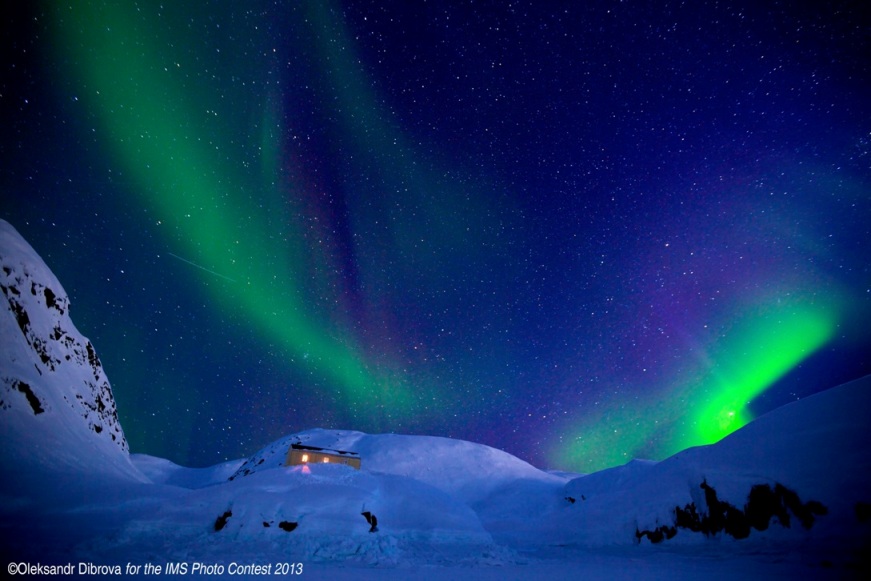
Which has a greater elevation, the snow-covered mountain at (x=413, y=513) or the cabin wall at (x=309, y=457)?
the cabin wall at (x=309, y=457)

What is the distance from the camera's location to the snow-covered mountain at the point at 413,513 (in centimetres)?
1231

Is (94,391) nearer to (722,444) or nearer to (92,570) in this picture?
(92,570)

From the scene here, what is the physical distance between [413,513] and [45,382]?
34.1m

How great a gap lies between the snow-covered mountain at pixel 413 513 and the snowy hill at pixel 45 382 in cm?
22

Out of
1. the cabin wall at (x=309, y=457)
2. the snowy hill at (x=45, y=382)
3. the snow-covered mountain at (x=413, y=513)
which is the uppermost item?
the snowy hill at (x=45, y=382)

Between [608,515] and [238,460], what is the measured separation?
8691 centimetres

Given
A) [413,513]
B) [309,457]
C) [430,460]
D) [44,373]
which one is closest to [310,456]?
[309,457]

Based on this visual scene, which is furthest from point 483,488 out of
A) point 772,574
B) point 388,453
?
point 772,574

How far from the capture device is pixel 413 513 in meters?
23.6

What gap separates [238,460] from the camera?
8694 centimetres

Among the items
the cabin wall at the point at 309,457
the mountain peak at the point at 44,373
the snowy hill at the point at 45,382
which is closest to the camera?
the snowy hill at the point at 45,382

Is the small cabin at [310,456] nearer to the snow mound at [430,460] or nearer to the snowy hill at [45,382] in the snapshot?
the snowy hill at [45,382]

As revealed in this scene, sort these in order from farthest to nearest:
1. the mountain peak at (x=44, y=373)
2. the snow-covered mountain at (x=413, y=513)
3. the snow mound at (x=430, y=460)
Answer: the snow mound at (x=430, y=460)
the mountain peak at (x=44, y=373)
the snow-covered mountain at (x=413, y=513)

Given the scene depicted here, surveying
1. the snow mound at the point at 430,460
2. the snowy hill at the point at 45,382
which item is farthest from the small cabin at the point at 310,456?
the snow mound at the point at 430,460
